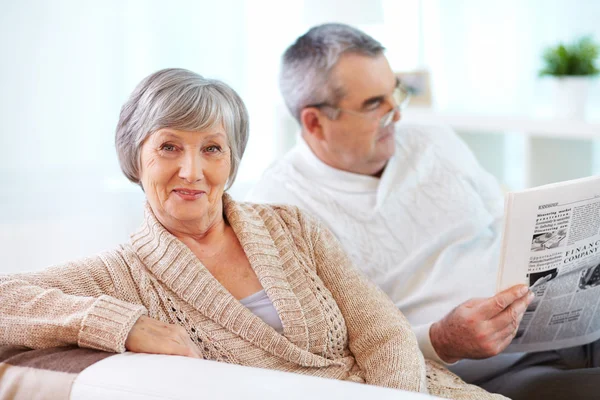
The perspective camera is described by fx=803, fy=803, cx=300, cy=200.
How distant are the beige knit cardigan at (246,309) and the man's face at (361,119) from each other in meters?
0.49

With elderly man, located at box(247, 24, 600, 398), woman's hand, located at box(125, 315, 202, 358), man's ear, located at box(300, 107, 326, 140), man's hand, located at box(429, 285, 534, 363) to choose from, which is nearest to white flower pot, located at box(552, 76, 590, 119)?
elderly man, located at box(247, 24, 600, 398)

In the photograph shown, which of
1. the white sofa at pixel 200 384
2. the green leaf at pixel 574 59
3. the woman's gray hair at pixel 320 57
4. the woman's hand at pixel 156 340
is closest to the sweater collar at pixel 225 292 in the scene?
the woman's hand at pixel 156 340

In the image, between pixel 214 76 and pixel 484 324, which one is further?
pixel 214 76

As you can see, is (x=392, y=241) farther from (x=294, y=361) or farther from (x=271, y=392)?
(x=271, y=392)

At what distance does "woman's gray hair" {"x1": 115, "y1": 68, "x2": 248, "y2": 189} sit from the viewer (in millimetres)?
1460

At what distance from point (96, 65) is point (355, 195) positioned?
4.77ft

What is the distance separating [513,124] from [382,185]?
1.43 meters

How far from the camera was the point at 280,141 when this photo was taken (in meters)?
3.66

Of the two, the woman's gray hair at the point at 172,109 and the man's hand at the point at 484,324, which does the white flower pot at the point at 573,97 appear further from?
the woman's gray hair at the point at 172,109

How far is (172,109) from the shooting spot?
145 centimetres

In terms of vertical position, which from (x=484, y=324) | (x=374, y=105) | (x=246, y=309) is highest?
(x=374, y=105)

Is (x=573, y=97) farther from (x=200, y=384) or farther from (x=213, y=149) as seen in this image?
(x=200, y=384)

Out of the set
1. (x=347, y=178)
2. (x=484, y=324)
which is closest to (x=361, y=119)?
(x=347, y=178)

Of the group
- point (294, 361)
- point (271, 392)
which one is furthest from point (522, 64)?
point (271, 392)
